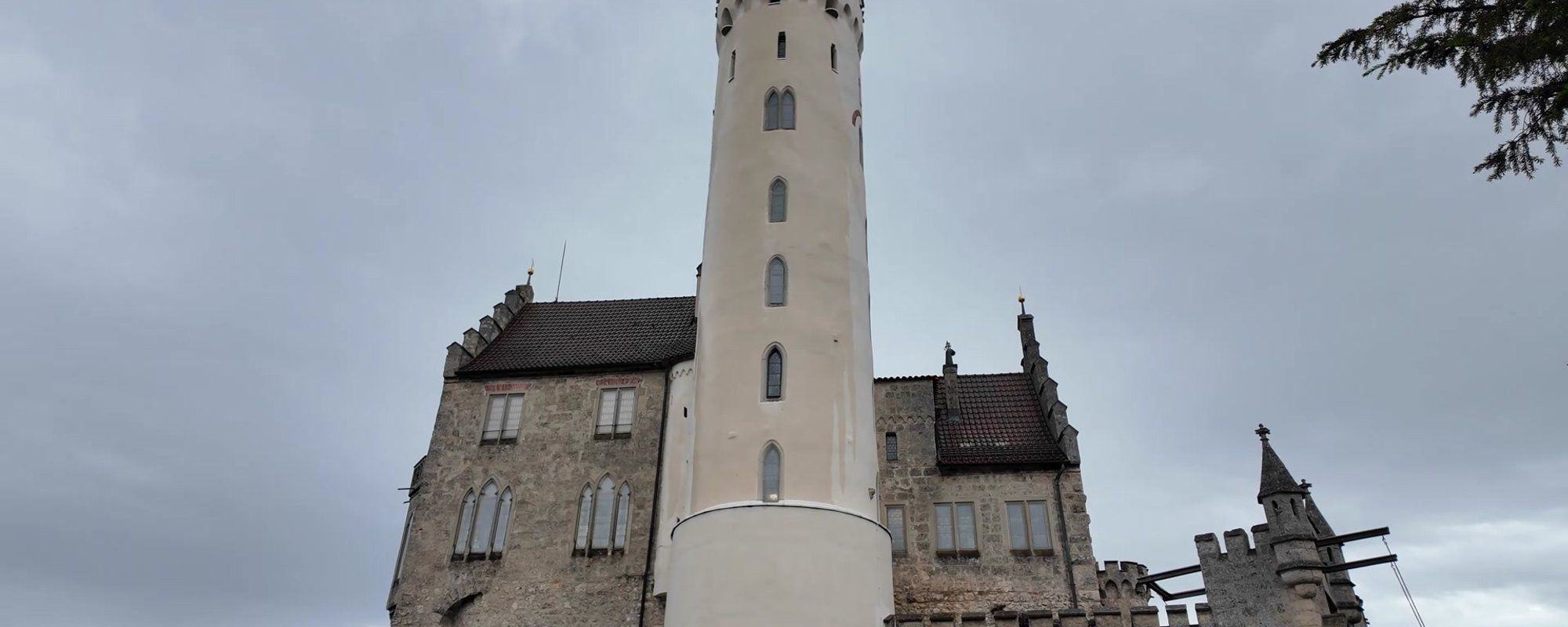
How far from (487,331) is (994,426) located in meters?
15.1

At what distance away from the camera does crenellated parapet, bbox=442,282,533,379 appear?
27.1 metres

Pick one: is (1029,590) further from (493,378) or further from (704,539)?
(493,378)

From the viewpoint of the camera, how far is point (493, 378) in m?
26.7

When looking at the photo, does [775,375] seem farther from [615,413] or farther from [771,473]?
[615,413]

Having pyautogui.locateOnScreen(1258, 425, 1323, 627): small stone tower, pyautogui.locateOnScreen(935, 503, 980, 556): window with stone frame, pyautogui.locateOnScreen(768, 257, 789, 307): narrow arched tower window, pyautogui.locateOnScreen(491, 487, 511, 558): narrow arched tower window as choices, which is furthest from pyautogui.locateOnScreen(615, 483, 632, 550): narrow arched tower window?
pyautogui.locateOnScreen(1258, 425, 1323, 627): small stone tower

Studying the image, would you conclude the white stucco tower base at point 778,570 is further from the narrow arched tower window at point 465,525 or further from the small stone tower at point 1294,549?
the small stone tower at point 1294,549

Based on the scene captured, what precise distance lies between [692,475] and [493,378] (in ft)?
31.9

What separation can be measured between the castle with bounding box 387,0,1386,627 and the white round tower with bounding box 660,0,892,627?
0.05 meters

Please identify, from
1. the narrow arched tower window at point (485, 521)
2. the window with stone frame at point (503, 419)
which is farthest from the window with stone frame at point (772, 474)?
the window with stone frame at point (503, 419)

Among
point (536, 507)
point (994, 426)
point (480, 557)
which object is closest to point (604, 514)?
point (536, 507)

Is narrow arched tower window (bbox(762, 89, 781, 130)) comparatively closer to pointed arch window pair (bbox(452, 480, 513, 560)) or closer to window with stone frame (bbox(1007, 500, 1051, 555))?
window with stone frame (bbox(1007, 500, 1051, 555))

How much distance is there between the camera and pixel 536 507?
24484 millimetres

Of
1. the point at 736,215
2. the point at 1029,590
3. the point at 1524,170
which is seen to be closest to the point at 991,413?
the point at 1029,590

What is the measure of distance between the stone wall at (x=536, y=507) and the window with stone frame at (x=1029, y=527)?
9095 millimetres
